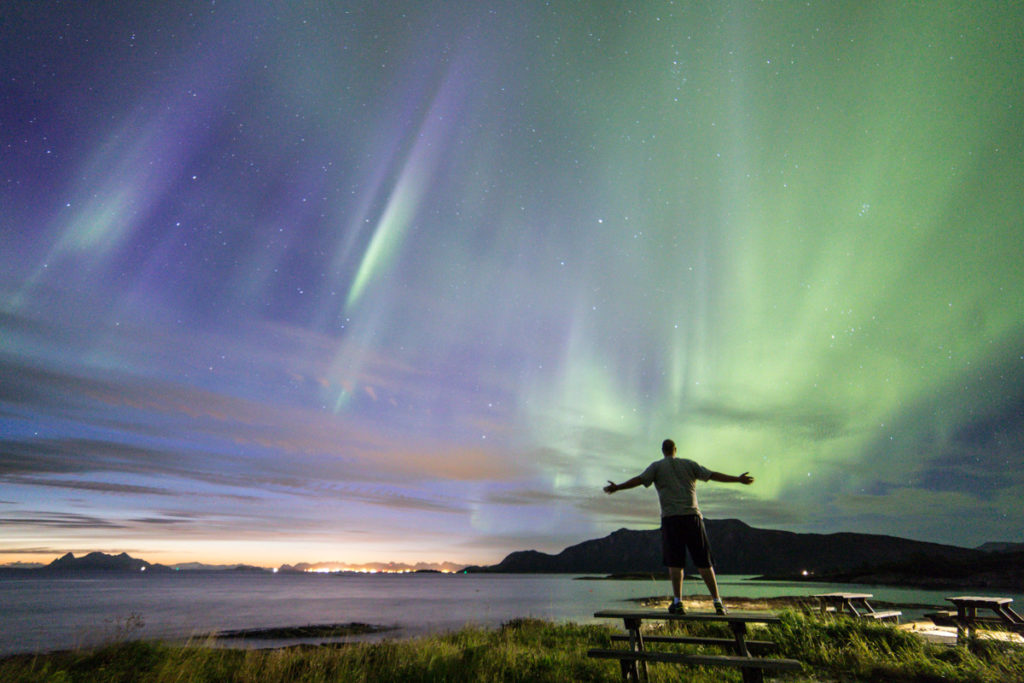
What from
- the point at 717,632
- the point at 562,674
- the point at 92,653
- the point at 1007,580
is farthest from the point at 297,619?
the point at 1007,580

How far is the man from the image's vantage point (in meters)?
7.03

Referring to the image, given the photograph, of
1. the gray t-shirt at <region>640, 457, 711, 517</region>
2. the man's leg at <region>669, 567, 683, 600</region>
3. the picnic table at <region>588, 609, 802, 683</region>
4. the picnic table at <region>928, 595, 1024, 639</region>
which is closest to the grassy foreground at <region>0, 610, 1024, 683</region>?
the picnic table at <region>588, 609, 802, 683</region>

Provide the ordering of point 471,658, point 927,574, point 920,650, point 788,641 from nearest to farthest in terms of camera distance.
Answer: point 920,650 → point 471,658 → point 788,641 → point 927,574

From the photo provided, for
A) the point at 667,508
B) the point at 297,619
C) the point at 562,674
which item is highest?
the point at 667,508

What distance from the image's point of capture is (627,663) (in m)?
6.81

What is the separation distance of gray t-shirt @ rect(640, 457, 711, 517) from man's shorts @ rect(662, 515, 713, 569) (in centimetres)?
11

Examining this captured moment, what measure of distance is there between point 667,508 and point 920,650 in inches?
189

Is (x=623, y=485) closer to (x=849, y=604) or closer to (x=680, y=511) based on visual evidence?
(x=680, y=511)

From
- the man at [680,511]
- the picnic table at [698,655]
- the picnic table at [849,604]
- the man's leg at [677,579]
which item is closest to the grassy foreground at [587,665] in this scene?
the picnic table at [698,655]

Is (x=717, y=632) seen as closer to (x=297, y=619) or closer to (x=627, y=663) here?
(x=627, y=663)

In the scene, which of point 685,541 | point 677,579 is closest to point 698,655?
point 677,579

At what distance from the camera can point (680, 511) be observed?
720cm

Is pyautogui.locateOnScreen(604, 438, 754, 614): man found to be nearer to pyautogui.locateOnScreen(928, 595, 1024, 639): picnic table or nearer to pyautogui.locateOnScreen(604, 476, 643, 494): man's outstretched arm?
pyautogui.locateOnScreen(604, 476, 643, 494): man's outstretched arm

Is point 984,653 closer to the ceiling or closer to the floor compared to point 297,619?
closer to the ceiling
